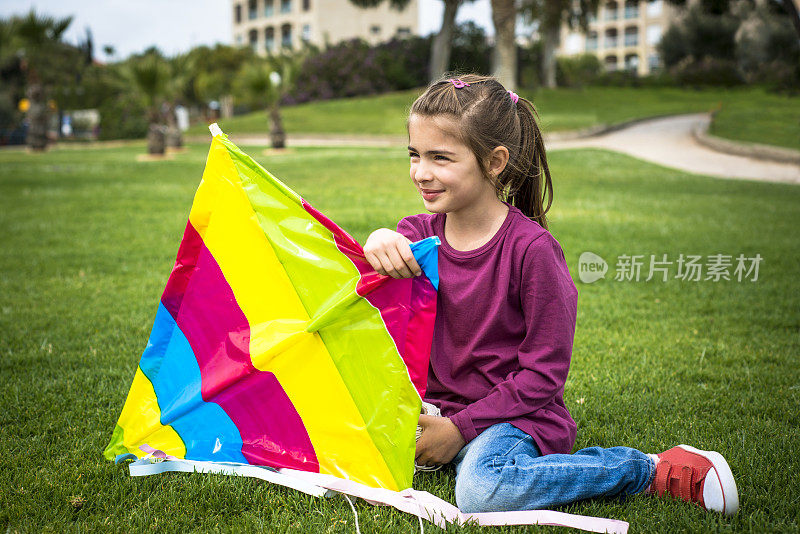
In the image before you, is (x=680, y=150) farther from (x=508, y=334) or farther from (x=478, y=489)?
(x=478, y=489)

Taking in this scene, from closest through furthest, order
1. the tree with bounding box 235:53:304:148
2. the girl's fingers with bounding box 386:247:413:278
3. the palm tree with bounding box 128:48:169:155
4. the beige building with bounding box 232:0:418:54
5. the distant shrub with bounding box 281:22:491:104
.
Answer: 1. the girl's fingers with bounding box 386:247:413:278
2. the palm tree with bounding box 128:48:169:155
3. the tree with bounding box 235:53:304:148
4. the distant shrub with bounding box 281:22:491:104
5. the beige building with bounding box 232:0:418:54

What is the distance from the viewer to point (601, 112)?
28.2m

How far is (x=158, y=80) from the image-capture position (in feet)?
63.2

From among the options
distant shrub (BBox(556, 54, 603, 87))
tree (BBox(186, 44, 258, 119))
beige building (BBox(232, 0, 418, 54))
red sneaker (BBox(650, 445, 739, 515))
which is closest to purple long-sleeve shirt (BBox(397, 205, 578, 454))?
red sneaker (BBox(650, 445, 739, 515))

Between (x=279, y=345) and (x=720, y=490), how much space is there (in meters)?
1.51

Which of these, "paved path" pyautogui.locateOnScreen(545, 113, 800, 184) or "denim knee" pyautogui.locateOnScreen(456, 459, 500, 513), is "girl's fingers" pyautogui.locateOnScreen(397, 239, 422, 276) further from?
"paved path" pyautogui.locateOnScreen(545, 113, 800, 184)

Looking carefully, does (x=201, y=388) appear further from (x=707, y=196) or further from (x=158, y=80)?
(x=158, y=80)

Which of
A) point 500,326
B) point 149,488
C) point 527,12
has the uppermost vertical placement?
point 527,12

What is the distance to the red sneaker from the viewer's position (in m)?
2.25

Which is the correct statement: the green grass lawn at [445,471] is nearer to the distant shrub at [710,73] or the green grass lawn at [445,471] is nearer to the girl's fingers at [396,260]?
the girl's fingers at [396,260]

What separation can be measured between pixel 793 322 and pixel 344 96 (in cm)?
3229

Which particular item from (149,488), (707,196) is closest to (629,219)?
(707,196)

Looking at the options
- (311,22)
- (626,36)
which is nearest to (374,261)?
(311,22)

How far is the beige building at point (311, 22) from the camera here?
6069 cm
